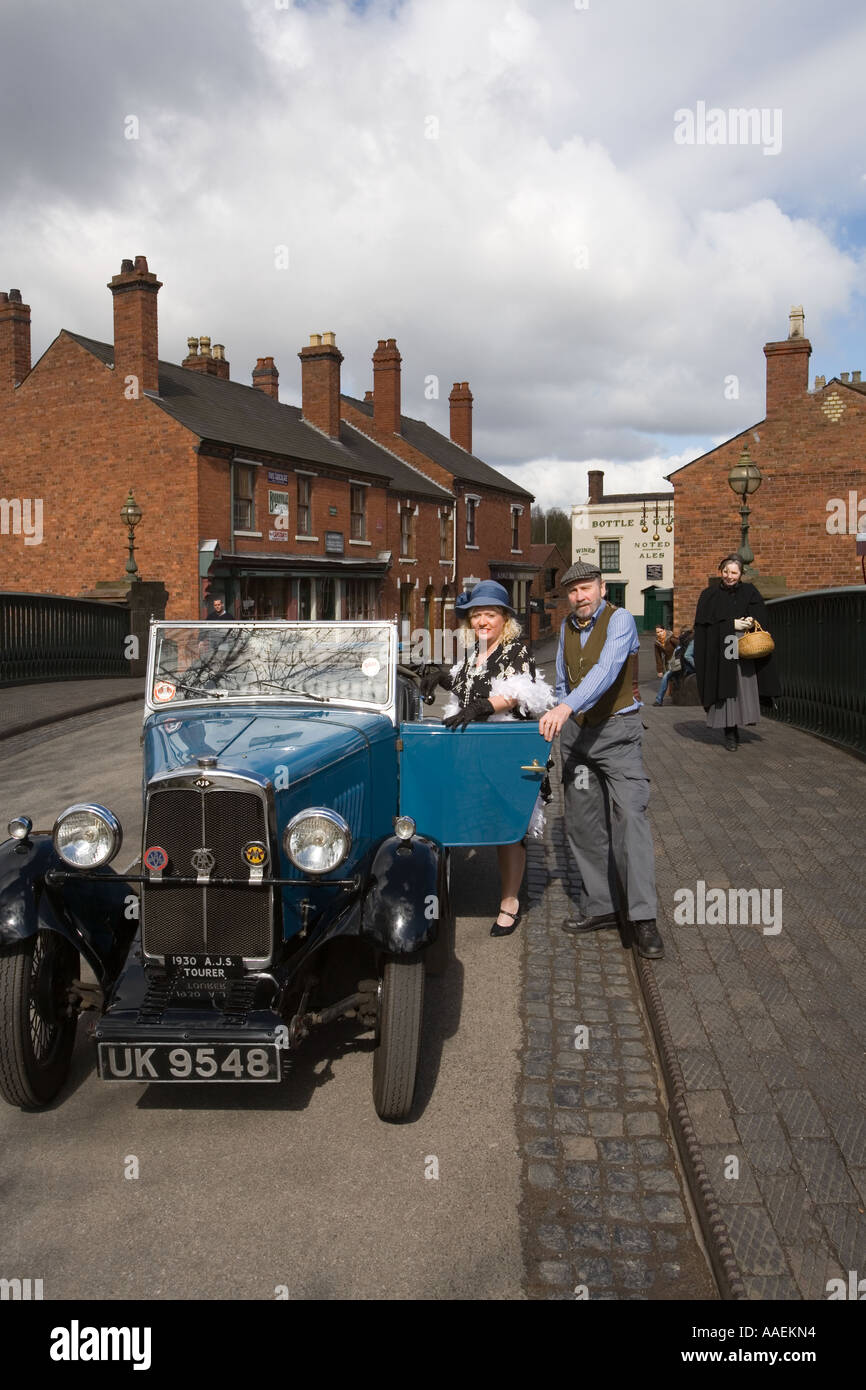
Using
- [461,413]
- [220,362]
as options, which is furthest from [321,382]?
[461,413]

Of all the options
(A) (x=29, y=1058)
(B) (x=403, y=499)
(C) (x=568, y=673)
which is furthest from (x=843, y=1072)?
(B) (x=403, y=499)

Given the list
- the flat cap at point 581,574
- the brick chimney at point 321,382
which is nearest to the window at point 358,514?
the brick chimney at point 321,382

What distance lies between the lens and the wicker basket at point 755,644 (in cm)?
916

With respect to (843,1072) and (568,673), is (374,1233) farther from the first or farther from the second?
(568,673)

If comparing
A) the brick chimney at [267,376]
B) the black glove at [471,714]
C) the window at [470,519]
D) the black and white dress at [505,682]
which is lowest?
the black glove at [471,714]

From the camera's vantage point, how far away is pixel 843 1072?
3756 mm

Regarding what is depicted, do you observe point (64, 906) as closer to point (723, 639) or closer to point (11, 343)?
point (723, 639)

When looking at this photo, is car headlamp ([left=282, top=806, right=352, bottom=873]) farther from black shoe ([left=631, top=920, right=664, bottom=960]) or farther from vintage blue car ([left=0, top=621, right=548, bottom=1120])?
black shoe ([left=631, top=920, right=664, bottom=960])

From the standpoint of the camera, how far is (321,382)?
1409 inches

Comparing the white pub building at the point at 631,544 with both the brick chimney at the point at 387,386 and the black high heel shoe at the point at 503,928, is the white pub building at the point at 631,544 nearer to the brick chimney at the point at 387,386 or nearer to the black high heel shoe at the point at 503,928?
the brick chimney at the point at 387,386

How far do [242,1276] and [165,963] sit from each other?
1224mm

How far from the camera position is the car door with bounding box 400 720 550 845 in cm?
484

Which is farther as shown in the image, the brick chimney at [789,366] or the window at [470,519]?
the window at [470,519]

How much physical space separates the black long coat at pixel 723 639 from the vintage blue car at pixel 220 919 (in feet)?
18.5
